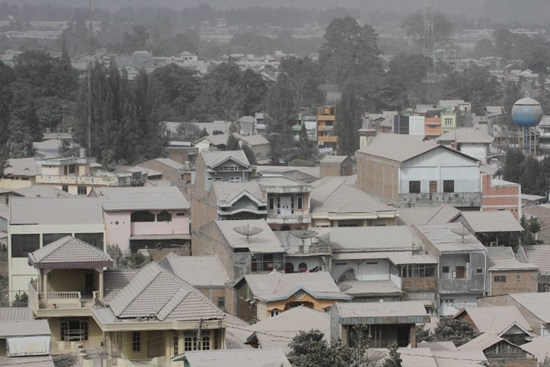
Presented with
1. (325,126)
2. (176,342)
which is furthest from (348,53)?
(176,342)

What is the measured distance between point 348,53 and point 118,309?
96909 millimetres

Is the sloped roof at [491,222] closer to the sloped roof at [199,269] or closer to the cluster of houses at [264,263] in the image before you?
the cluster of houses at [264,263]

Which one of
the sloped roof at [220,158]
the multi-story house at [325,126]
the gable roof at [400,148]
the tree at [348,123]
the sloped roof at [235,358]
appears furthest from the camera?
the multi-story house at [325,126]

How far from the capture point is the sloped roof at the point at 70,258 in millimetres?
23312

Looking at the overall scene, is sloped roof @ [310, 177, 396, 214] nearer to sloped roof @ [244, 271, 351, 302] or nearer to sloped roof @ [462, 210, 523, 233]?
sloped roof @ [462, 210, 523, 233]

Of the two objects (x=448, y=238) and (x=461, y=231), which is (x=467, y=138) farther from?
(x=448, y=238)

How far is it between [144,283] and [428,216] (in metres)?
14.4

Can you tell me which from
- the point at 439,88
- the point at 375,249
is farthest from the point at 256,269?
the point at 439,88

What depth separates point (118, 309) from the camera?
74.1ft

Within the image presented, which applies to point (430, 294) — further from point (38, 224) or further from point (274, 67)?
point (274, 67)

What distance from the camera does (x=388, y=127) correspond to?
2726 inches

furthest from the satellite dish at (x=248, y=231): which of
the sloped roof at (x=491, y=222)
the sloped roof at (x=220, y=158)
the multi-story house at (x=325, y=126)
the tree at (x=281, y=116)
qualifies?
the multi-story house at (x=325, y=126)

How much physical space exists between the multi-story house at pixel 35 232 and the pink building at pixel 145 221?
9.90 ft

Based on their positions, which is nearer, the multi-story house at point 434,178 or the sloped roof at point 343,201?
the sloped roof at point 343,201
